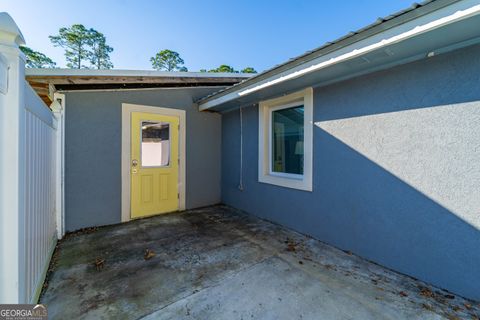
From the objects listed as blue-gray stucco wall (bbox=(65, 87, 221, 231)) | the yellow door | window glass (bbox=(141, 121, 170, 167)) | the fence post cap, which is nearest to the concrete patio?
blue-gray stucco wall (bbox=(65, 87, 221, 231))

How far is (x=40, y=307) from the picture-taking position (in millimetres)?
1634

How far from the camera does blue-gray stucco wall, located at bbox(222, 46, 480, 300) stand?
1989 mm

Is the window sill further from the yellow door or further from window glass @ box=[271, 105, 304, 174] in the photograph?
the yellow door

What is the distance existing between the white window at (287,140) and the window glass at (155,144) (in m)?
2.14

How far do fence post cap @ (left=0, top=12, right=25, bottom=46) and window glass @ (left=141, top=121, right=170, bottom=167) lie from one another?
323 cm

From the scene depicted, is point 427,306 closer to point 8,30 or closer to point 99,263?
point 99,263

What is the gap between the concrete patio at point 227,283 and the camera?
5.91 ft

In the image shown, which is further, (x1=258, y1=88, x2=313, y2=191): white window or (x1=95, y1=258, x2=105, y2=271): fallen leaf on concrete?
(x1=258, y1=88, x2=313, y2=191): white window

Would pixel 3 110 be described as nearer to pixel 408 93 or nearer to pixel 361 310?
pixel 361 310

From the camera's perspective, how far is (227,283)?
220cm

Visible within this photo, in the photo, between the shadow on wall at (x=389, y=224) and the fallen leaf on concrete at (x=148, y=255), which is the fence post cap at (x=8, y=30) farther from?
the shadow on wall at (x=389, y=224)

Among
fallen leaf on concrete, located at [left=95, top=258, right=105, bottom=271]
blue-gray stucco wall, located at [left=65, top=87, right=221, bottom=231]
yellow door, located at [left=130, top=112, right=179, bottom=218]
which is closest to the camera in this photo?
fallen leaf on concrete, located at [left=95, top=258, right=105, bottom=271]

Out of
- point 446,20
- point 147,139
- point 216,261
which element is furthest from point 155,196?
point 446,20

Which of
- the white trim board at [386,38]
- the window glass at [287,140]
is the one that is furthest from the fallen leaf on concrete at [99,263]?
the white trim board at [386,38]
